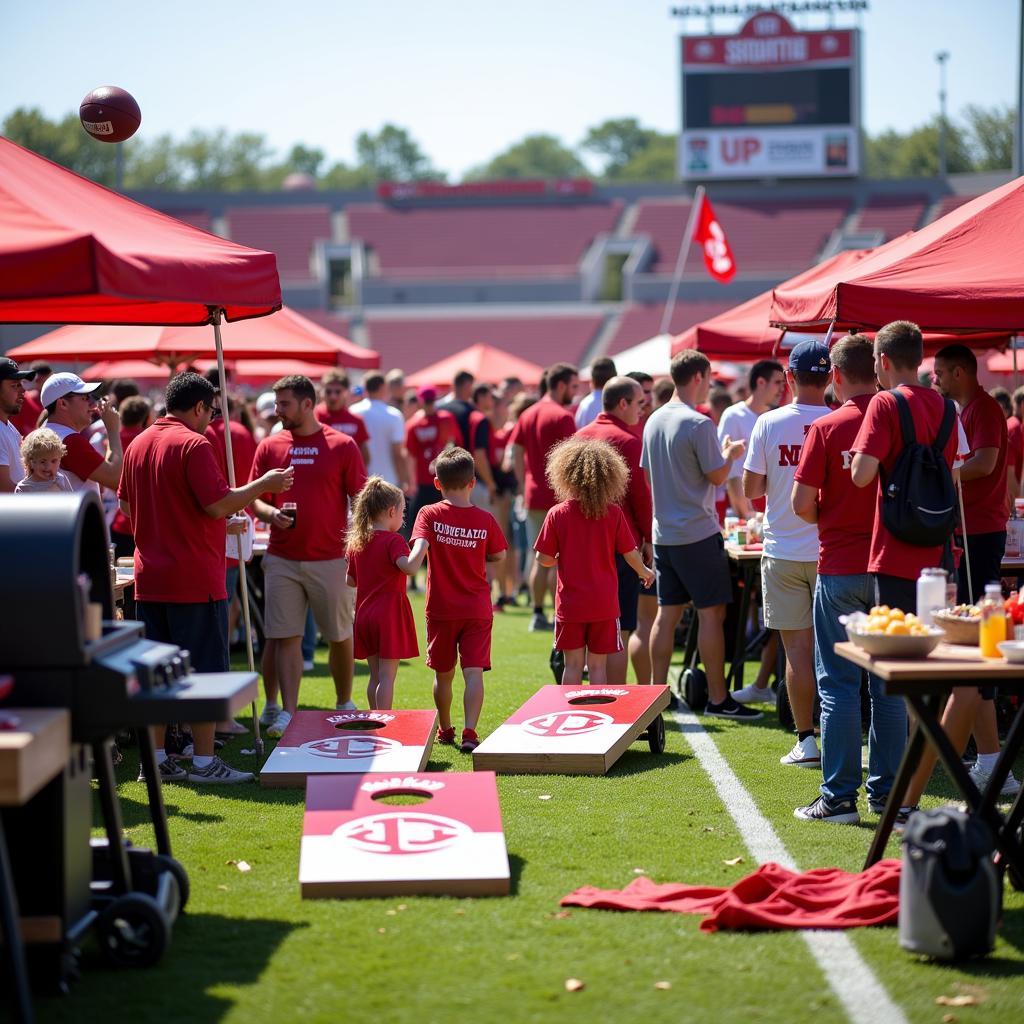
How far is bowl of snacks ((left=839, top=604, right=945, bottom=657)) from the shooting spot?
14.6 feet

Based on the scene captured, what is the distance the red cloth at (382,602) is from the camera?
286 inches

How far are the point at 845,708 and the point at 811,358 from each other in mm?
1775

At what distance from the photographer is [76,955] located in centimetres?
413

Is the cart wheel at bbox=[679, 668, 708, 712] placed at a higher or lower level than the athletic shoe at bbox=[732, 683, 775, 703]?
higher

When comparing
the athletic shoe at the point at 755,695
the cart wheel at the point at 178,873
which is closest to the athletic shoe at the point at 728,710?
the athletic shoe at the point at 755,695

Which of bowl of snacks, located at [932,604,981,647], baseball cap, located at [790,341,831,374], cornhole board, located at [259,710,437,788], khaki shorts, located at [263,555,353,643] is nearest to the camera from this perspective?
bowl of snacks, located at [932,604,981,647]

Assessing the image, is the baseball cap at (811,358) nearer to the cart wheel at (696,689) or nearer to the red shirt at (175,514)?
the cart wheel at (696,689)

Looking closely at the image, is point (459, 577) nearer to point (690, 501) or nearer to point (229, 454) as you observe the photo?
point (229, 454)

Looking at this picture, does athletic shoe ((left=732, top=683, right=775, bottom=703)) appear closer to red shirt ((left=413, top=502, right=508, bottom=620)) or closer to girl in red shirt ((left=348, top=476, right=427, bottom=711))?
red shirt ((left=413, top=502, right=508, bottom=620))

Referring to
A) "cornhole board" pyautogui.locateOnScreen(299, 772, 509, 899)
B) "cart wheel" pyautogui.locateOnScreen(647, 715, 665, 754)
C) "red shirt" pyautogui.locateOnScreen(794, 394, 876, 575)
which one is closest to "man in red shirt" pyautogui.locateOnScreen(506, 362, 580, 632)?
"cart wheel" pyautogui.locateOnScreen(647, 715, 665, 754)

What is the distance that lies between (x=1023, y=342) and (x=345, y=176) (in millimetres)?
116436

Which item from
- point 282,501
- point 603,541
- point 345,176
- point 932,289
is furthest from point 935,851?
point 345,176

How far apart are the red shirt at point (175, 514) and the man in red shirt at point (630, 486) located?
2.69m

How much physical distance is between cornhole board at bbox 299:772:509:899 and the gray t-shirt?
2.86m
